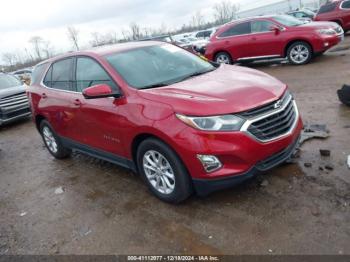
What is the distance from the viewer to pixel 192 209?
12.5ft

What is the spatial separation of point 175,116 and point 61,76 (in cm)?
267

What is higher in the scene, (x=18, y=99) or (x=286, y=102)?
(x=286, y=102)

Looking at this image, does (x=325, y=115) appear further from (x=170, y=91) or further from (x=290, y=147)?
(x=170, y=91)

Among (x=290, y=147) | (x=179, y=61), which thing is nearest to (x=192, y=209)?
(x=290, y=147)

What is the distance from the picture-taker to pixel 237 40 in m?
12.2

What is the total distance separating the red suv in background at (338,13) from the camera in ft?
53.2

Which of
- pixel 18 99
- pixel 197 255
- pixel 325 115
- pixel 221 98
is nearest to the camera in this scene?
pixel 197 255

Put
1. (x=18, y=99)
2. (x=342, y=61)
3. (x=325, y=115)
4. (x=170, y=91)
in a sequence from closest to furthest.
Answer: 1. (x=170, y=91)
2. (x=325, y=115)
3. (x=18, y=99)
4. (x=342, y=61)

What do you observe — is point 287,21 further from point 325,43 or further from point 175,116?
point 175,116

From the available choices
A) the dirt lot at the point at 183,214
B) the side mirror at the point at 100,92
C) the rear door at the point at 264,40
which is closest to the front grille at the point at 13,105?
the dirt lot at the point at 183,214

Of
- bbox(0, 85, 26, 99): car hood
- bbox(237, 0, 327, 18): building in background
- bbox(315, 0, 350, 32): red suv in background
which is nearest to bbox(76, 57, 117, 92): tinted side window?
bbox(0, 85, 26, 99): car hood

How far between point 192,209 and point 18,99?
26.3 feet

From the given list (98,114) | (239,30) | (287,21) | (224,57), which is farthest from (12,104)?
(287,21)

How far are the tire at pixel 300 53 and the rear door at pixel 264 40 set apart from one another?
332 millimetres
